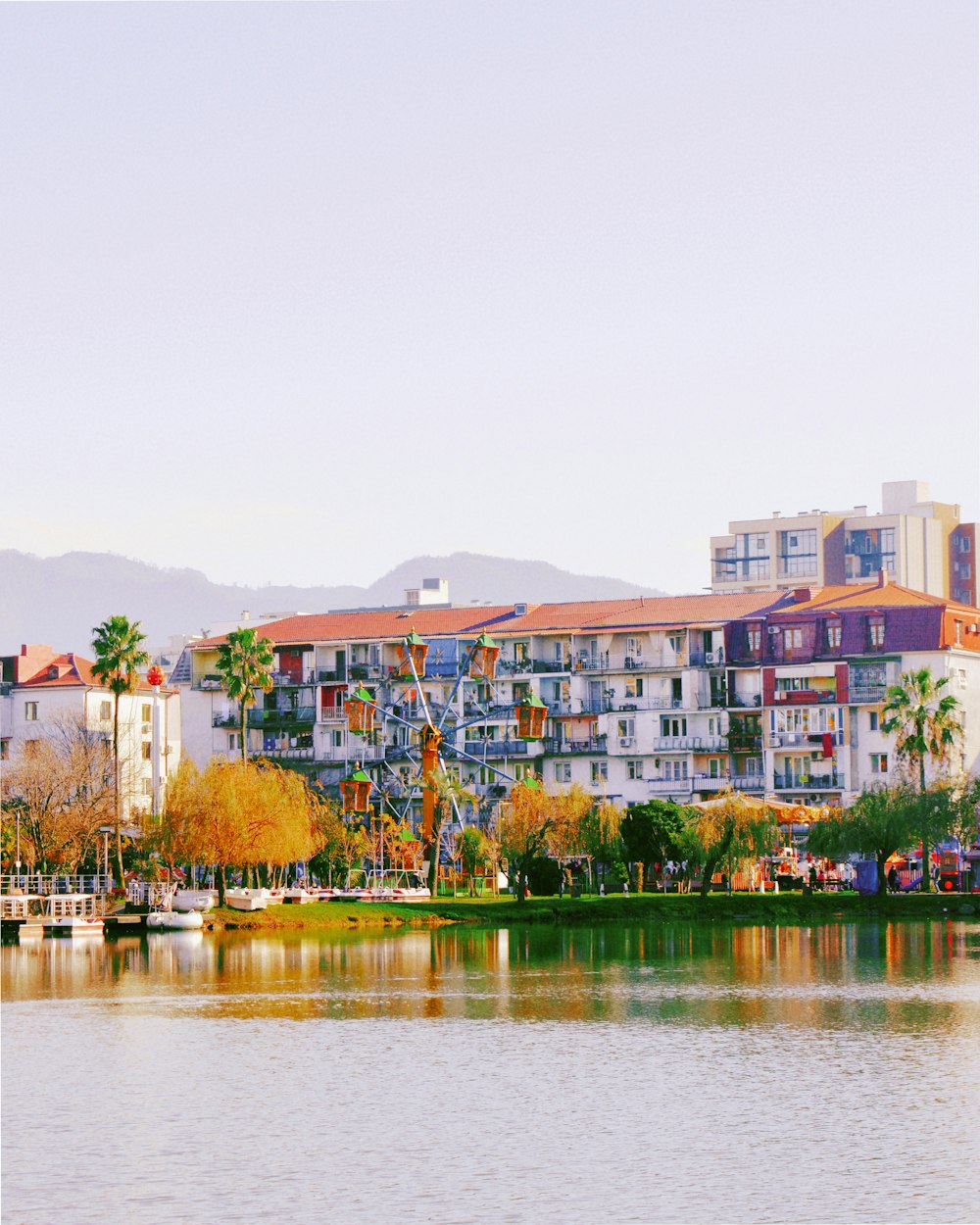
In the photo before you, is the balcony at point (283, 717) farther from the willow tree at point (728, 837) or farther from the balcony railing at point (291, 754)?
the willow tree at point (728, 837)

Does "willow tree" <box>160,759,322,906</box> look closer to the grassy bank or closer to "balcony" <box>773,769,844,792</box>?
the grassy bank

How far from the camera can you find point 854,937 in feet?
244

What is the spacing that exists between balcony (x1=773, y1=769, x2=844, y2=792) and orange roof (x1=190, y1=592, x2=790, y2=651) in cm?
1016

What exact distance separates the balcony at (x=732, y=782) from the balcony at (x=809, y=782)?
1045 millimetres

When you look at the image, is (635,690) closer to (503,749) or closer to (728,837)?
(503,749)

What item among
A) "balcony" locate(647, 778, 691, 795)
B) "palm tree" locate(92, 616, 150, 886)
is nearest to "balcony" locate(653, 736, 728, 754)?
"balcony" locate(647, 778, 691, 795)

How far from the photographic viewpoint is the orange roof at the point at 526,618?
12694 centimetres

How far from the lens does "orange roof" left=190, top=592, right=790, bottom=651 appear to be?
127 m

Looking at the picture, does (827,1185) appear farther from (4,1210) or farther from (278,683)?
(278,683)

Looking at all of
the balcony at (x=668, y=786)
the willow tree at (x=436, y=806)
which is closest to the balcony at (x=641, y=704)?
the balcony at (x=668, y=786)

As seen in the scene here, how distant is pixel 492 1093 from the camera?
3447cm

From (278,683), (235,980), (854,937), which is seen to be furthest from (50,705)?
(235,980)

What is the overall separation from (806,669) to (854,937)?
4776 centimetres

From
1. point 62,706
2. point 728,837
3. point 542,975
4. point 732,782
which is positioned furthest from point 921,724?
point 62,706
